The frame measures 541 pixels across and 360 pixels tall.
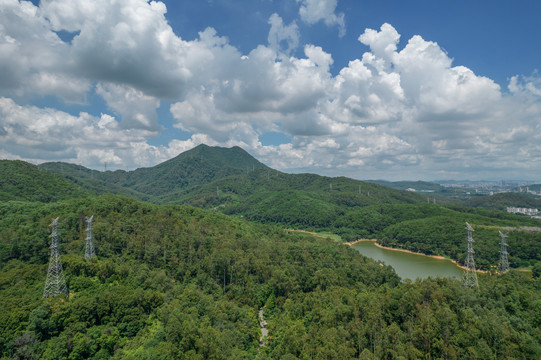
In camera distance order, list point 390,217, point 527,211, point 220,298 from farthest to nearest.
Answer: point 527,211 → point 390,217 → point 220,298

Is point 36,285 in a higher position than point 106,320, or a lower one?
higher

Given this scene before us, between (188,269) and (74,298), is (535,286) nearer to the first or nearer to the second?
(188,269)

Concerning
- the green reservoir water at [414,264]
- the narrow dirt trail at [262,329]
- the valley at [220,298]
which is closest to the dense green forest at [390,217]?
the valley at [220,298]

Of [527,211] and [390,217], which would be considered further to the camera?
[527,211]

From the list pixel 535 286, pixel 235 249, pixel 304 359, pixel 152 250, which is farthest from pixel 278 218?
pixel 304 359

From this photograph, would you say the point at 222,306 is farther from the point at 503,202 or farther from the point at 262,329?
the point at 503,202

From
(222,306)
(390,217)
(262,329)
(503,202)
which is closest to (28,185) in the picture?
(222,306)
